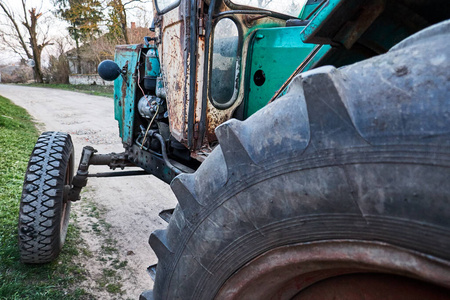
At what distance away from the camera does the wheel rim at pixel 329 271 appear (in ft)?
2.38

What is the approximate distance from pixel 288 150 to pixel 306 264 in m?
0.30

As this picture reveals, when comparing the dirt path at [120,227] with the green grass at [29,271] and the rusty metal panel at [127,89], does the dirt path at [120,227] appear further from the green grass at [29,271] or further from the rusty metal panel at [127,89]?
the rusty metal panel at [127,89]

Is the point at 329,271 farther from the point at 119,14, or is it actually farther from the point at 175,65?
the point at 119,14

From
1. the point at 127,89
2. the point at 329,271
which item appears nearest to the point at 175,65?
the point at 127,89

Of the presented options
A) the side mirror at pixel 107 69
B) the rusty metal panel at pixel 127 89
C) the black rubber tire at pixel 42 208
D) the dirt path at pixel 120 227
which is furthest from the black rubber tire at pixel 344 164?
the rusty metal panel at pixel 127 89

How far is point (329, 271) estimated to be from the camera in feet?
3.16

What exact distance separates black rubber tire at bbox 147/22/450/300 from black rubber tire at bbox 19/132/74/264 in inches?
82.8

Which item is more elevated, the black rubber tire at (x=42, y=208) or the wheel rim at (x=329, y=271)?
the wheel rim at (x=329, y=271)

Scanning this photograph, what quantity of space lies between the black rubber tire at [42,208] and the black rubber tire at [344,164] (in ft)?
6.90

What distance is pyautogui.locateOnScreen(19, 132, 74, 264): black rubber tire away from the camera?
2732mm

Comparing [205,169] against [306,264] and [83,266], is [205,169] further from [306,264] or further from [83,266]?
[83,266]

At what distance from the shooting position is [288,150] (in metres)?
0.90

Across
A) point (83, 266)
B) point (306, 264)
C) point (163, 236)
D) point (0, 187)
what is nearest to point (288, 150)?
point (306, 264)

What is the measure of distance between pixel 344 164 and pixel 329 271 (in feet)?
1.11
